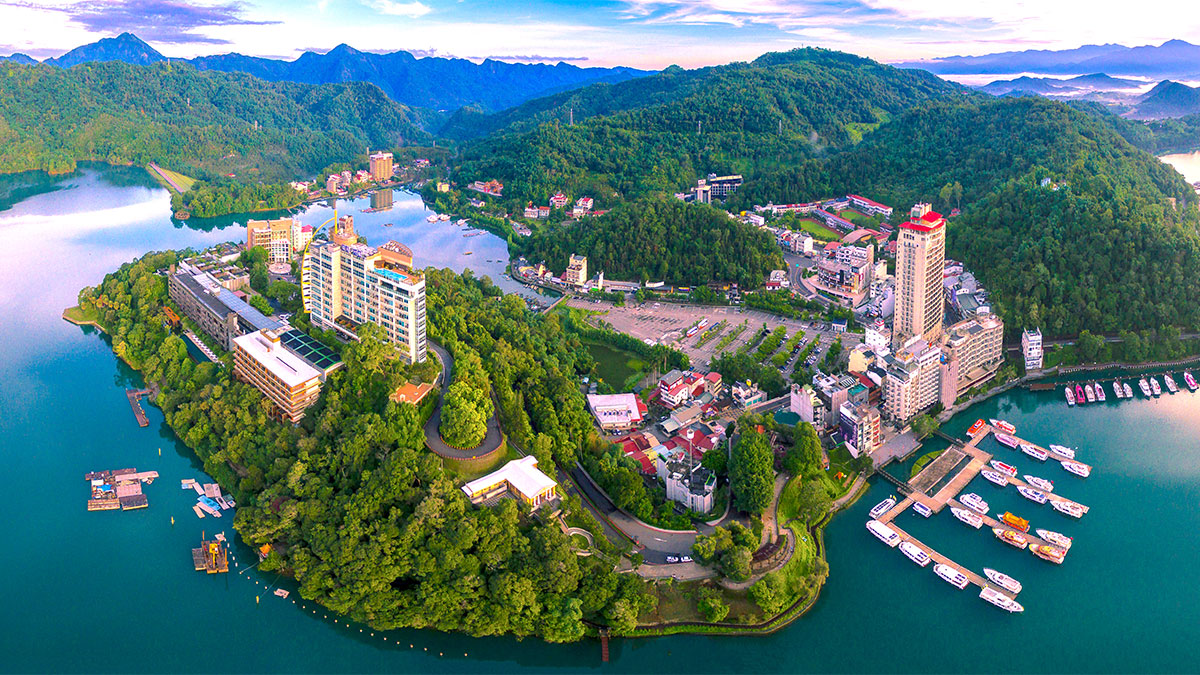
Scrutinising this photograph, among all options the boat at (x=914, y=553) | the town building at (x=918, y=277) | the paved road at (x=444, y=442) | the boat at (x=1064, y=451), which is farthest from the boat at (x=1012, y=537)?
the paved road at (x=444, y=442)

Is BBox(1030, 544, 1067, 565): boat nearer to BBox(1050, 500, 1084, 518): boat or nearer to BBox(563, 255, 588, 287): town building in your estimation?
BBox(1050, 500, 1084, 518): boat

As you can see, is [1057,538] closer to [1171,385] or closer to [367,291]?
[1171,385]

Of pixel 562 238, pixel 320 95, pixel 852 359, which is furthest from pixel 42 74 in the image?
pixel 852 359

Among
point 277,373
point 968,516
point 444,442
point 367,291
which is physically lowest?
point 968,516

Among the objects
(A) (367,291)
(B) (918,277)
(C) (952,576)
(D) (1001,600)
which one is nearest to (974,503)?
(C) (952,576)

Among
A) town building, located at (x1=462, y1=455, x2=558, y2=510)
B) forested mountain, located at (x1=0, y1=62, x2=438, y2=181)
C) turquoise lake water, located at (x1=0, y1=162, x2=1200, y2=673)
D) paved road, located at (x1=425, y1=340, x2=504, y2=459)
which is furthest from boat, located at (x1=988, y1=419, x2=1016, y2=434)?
forested mountain, located at (x1=0, y1=62, x2=438, y2=181)

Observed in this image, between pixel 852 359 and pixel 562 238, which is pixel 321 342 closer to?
pixel 852 359
